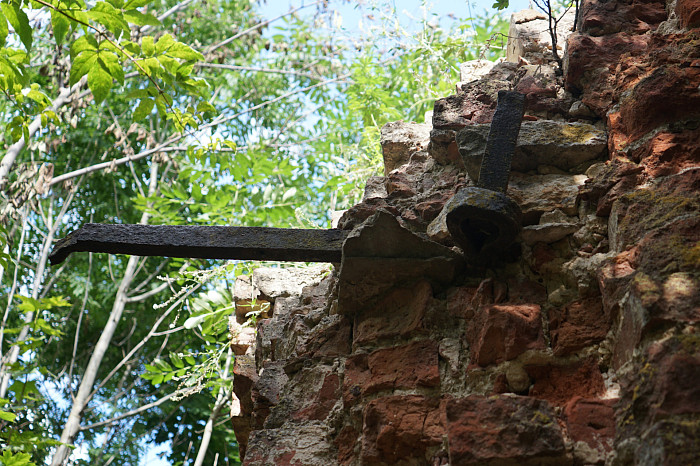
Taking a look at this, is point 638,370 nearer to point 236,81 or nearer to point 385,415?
point 385,415

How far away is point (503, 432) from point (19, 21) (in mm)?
2134

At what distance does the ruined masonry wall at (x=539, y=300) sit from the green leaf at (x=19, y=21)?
130 cm

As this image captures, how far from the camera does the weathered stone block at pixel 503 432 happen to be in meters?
1.48

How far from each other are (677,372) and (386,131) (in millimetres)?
1595

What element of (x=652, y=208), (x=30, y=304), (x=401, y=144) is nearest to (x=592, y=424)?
(x=652, y=208)

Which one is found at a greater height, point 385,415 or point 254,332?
point 254,332

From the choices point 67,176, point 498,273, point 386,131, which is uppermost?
Answer: point 67,176

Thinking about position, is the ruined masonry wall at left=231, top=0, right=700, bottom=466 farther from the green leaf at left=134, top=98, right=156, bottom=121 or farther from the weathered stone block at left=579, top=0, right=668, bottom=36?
the green leaf at left=134, top=98, right=156, bottom=121

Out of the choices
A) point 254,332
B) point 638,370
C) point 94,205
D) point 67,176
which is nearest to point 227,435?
point 67,176

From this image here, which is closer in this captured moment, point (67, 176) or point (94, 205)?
point (67, 176)

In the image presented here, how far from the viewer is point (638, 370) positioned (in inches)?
56.5

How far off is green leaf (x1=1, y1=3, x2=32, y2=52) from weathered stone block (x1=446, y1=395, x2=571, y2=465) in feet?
6.39

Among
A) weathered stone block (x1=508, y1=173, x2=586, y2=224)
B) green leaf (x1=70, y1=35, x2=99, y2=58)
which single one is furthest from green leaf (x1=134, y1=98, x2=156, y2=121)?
weathered stone block (x1=508, y1=173, x2=586, y2=224)

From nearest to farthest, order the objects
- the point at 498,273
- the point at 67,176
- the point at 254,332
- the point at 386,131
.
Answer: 1. the point at 498,273
2. the point at 386,131
3. the point at 254,332
4. the point at 67,176
